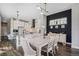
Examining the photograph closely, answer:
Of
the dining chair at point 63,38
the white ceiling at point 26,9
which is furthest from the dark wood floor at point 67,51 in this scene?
the white ceiling at point 26,9

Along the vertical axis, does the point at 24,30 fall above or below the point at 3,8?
below

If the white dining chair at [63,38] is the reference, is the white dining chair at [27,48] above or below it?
below

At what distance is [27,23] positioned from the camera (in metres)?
2.25

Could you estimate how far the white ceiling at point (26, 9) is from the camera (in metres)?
2.21

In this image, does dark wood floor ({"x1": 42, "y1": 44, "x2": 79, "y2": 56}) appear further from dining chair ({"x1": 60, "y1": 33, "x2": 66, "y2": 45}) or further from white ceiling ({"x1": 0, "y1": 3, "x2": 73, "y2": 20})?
white ceiling ({"x1": 0, "y1": 3, "x2": 73, "y2": 20})

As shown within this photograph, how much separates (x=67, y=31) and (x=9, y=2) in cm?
132

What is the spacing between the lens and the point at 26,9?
7.38ft

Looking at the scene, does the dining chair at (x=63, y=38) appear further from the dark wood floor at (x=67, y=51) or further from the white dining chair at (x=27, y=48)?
the white dining chair at (x=27, y=48)

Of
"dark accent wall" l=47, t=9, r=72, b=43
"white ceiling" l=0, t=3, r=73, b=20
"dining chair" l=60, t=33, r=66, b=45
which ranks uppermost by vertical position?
"white ceiling" l=0, t=3, r=73, b=20

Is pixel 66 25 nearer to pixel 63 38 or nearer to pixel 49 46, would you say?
pixel 63 38

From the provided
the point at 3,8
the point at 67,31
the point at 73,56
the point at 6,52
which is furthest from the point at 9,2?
the point at 73,56

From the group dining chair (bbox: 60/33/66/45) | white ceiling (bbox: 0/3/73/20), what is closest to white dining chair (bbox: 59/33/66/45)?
dining chair (bbox: 60/33/66/45)

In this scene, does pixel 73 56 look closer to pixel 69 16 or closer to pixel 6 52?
pixel 69 16

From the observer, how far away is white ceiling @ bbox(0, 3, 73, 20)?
2.21 m
